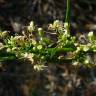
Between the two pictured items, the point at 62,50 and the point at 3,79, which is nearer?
the point at 62,50

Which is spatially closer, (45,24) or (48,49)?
(48,49)

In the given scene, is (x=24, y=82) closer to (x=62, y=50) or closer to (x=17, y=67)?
(x=17, y=67)

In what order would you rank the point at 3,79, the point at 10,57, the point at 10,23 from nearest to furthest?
the point at 10,57 < the point at 3,79 < the point at 10,23

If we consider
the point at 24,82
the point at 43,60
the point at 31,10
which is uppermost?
the point at 31,10

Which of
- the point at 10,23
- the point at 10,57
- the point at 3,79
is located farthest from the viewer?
the point at 10,23

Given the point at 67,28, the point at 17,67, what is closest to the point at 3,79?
the point at 17,67

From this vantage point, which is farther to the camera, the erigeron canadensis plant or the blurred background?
the blurred background

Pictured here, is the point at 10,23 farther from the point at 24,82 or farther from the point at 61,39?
the point at 61,39

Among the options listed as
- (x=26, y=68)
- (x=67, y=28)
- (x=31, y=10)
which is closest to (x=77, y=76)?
(x=26, y=68)

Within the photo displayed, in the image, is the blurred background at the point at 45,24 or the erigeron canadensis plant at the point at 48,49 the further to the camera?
the blurred background at the point at 45,24

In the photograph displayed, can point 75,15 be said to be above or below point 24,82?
above
